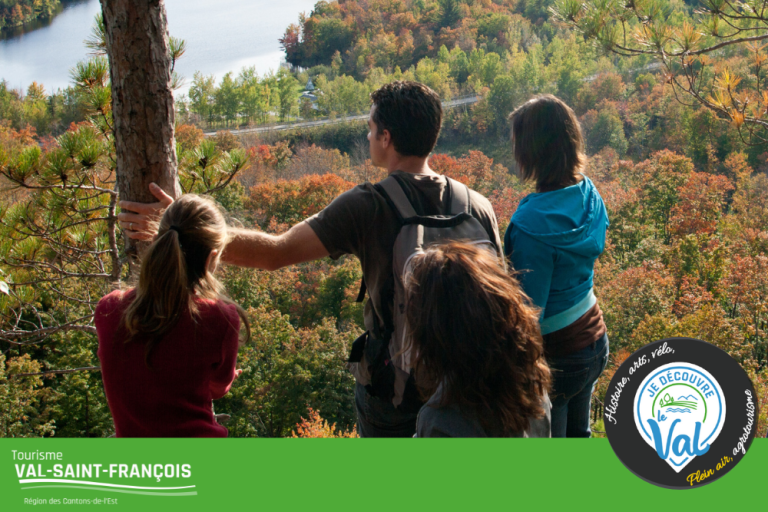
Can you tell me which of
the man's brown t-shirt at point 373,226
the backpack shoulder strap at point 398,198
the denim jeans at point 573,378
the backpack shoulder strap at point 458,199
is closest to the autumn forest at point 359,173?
the man's brown t-shirt at point 373,226

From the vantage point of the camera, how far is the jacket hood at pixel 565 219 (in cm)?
174

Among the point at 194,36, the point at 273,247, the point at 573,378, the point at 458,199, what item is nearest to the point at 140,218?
the point at 273,247

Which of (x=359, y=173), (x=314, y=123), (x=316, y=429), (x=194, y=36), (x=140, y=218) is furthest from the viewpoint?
(x=314, y=123)

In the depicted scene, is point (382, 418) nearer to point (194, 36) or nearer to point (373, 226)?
point (373, 226)

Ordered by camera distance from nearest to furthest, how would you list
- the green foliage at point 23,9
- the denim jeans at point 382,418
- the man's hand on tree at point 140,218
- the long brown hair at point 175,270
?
the long brown hair at point 175,270 < the denim jeans at point 382,418 < the man's hand on tree at point 140,218 < the green foliage at point 23,9

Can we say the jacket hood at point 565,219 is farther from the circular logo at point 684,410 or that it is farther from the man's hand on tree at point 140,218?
the man's hand on tree at point 140,218

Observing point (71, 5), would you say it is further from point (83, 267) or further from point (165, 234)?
point (165, 234)

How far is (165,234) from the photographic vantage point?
1.57 m

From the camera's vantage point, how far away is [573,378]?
1.84 metres

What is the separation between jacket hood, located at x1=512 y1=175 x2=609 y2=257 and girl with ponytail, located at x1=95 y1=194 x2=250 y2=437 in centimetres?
91

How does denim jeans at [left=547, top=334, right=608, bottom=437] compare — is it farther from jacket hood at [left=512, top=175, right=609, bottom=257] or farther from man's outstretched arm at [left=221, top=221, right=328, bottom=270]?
man's outstretched arm at [left=221, top=221, right=328, bottom=270]

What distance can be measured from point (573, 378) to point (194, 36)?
26352mm

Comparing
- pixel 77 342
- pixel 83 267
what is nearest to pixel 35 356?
pixel 77 342

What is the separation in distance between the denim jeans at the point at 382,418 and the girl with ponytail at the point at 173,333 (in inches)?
17.5
